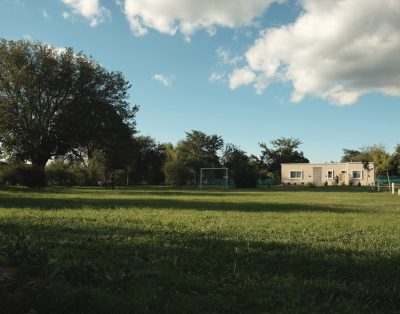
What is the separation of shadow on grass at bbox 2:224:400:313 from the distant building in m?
62.4

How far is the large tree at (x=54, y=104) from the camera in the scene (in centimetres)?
4147

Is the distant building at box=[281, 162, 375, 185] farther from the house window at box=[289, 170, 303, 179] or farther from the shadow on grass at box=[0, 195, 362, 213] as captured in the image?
the shadow on grass at box=[0, 195, 362, 213]

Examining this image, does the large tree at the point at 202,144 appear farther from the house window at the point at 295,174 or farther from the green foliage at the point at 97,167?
the green foliage at the point at 97,167

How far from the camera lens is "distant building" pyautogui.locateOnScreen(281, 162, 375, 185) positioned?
6731 centimetres

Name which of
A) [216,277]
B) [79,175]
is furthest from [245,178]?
[216,277]

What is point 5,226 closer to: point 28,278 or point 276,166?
point 28,278

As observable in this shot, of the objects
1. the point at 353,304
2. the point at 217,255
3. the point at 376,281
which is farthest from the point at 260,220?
the point at 353,304

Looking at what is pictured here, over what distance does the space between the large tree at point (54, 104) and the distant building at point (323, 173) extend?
3141cm

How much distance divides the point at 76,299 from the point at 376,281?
341 cm

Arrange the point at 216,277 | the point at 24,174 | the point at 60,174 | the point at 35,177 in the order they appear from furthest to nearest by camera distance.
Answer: the point at 60,174
the point at 35,177
the point at 24,174
the point at 216,277

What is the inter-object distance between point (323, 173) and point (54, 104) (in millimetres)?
40899

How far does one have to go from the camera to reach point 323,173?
69688 millimetres

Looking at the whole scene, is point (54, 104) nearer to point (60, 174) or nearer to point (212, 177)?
point (60, 174)

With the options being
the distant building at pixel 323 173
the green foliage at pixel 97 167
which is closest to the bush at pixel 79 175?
the green foliage at pixel 97 167
